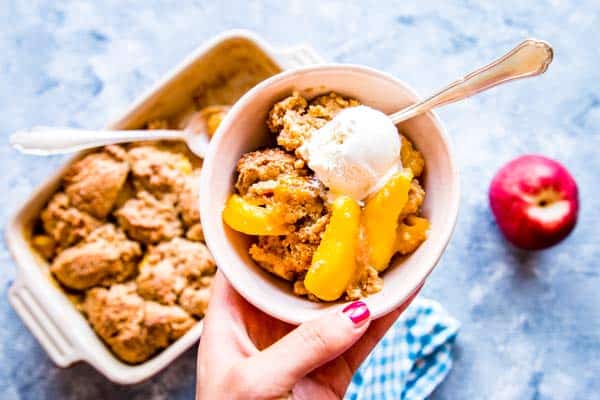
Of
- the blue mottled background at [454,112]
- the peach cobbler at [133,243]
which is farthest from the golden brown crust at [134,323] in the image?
the blue mottled background at [454,112]

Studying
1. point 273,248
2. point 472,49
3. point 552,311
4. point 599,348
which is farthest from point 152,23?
point 599,348

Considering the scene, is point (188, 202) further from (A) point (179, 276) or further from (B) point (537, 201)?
(B) point (537, 201)

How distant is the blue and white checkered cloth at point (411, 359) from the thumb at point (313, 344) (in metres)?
0.73

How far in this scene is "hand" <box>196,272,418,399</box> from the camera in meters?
1.22

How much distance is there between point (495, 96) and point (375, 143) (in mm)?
994

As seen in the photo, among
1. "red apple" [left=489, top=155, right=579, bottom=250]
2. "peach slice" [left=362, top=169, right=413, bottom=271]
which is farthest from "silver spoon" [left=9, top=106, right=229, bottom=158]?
"red apple" [left=489, top=155, right=579, bottom=250]

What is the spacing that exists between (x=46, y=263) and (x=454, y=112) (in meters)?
1.29

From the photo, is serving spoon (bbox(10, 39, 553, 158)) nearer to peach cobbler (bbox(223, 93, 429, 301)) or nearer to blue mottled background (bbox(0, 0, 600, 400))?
peach cobbler (bbox(223, 93, 429, 301))

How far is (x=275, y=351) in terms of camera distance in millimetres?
1271

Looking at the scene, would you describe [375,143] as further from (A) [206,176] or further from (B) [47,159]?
(B) [47,159]

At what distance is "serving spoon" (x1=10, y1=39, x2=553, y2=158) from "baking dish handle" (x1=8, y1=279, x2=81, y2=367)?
410mm

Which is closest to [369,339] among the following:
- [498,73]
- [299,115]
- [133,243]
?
[299,115]

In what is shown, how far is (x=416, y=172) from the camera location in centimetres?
132

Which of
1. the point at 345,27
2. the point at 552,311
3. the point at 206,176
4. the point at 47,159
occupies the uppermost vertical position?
the point at 206,176
